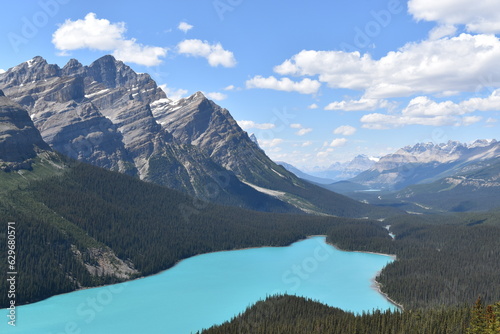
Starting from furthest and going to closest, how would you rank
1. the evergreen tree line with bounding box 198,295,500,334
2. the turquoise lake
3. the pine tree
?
1. the turquoise lake
2. the evergreen tree line with bounding box 198,295,500,334
3. the pine tree

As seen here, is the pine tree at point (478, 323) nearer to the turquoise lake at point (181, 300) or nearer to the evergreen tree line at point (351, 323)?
the evergreen tree line at point (351, 323)

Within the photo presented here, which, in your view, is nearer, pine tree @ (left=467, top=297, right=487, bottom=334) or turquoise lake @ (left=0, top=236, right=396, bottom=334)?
pine tree @ (left=467, top=297, right=487, bottom=334)

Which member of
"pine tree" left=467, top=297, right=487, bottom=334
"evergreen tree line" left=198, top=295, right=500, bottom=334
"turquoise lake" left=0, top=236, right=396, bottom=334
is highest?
"pine tree" left=467, top=297, right=487, bottom=334

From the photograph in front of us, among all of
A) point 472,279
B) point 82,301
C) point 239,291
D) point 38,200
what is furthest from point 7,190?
point 472,279

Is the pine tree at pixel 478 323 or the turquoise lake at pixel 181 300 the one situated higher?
the pine tree at pixel 478 323

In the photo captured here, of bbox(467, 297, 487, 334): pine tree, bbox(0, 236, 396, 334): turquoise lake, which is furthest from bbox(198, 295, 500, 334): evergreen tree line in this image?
bbox(0, 236, 396, 334): turquoise lake

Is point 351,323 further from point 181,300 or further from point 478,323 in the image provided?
point 181,300

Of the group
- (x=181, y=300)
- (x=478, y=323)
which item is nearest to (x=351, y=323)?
(x=478, y=323)

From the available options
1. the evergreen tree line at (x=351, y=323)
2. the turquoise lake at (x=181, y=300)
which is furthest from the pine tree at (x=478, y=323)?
the turquoise lake at (x=181, y=300)

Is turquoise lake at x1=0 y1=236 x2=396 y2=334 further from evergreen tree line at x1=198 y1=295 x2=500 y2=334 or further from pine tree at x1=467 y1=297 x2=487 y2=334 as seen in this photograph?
pine tree at x1=467 y1=297 x2=487 y2=334
